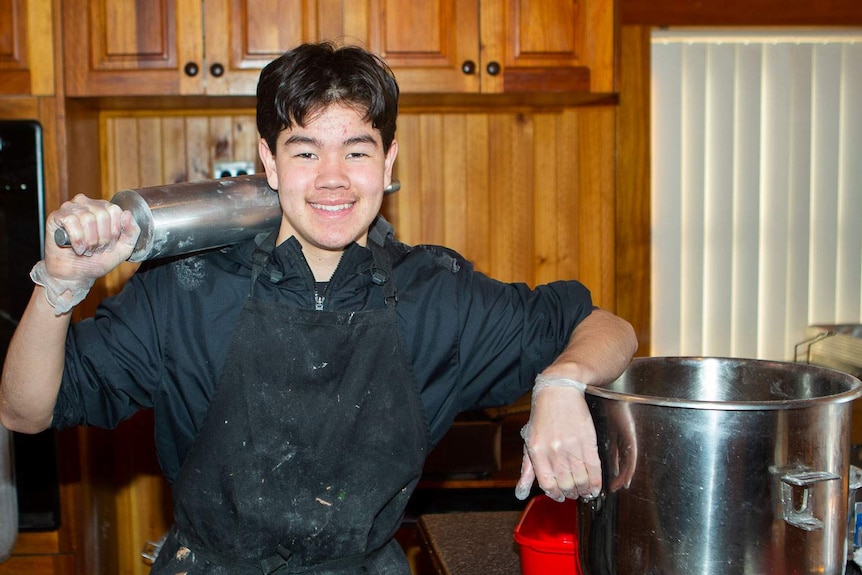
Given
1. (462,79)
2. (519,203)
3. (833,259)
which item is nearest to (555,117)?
(519,203)

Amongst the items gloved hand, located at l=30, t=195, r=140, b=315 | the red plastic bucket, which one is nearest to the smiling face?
gloved hand, located at l=30, t=195, r=140, b=315

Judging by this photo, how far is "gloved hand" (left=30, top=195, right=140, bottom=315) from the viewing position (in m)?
1.09

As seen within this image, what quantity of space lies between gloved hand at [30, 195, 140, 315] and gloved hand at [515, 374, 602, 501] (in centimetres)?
57

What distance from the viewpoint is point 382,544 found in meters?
1.33

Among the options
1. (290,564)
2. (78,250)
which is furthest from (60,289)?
(290,564)

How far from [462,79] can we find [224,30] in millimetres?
615

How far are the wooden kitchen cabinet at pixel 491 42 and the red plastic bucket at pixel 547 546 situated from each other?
1.35 metres

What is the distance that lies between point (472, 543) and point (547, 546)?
10.3 inches

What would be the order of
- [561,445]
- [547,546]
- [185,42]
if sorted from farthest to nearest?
[185,42], [547,546], [561,445]

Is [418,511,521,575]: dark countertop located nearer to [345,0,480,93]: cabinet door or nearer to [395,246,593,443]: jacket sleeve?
[395,246,593,443]: jacket sleeve

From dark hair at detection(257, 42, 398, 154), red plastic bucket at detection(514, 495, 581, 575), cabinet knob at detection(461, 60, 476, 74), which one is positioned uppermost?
cabinet knob at detection(461, 60, 476, 74)

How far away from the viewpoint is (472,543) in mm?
1432

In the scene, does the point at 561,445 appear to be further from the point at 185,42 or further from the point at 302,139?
the point at 185,42

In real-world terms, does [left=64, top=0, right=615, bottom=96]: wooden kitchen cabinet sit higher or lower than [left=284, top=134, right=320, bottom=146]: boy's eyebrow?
higher
